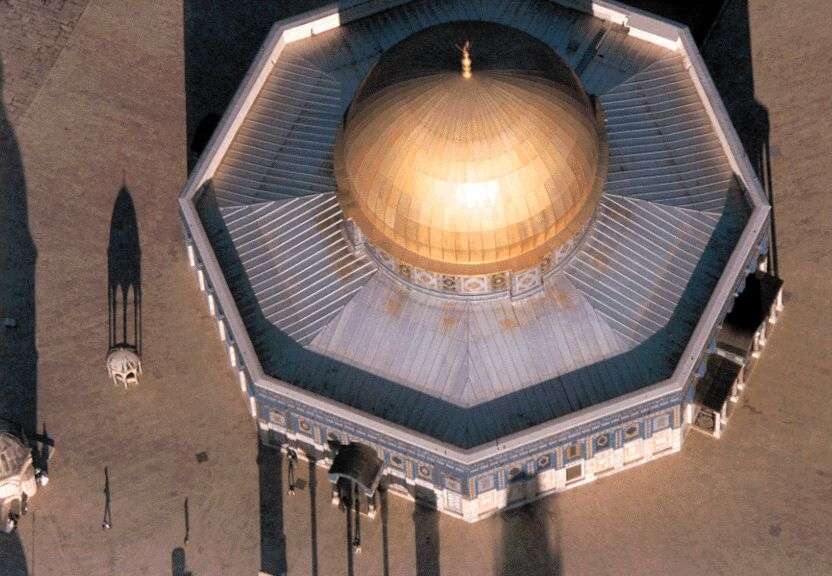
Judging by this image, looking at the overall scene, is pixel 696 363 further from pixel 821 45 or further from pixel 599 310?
pixel 821 45

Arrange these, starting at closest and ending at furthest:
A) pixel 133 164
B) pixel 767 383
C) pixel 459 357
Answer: pixel 459 357 < pixel 767 383 < pixel 133 164

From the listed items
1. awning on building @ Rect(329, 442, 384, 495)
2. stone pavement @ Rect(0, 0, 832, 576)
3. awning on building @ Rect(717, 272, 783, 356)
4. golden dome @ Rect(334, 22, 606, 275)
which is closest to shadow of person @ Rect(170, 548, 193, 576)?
stone pavement @ Rect(0, 0, 832, 576)

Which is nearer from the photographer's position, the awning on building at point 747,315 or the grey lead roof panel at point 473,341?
the grey lead roof panel at point 473,341

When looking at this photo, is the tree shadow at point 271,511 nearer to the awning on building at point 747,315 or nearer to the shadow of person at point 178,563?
the shadow of person at point 178,563

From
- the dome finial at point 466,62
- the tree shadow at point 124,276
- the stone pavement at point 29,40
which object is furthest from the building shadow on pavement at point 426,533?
the stone pavement at point 29,40

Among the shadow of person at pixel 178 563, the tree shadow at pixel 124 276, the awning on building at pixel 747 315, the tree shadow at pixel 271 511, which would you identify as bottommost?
the shadow of person at pixel 178 563

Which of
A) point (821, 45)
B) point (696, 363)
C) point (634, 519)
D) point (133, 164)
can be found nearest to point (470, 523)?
point (634, 519)

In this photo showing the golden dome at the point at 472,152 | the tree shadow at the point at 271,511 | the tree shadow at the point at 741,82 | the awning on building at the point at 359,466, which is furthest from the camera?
the tree shadow at the point at 741,82

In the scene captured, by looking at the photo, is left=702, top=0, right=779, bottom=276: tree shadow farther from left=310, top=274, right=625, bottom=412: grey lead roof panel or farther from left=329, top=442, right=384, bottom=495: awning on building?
left=329, top=442, right=384, bottom=495: awning on building
